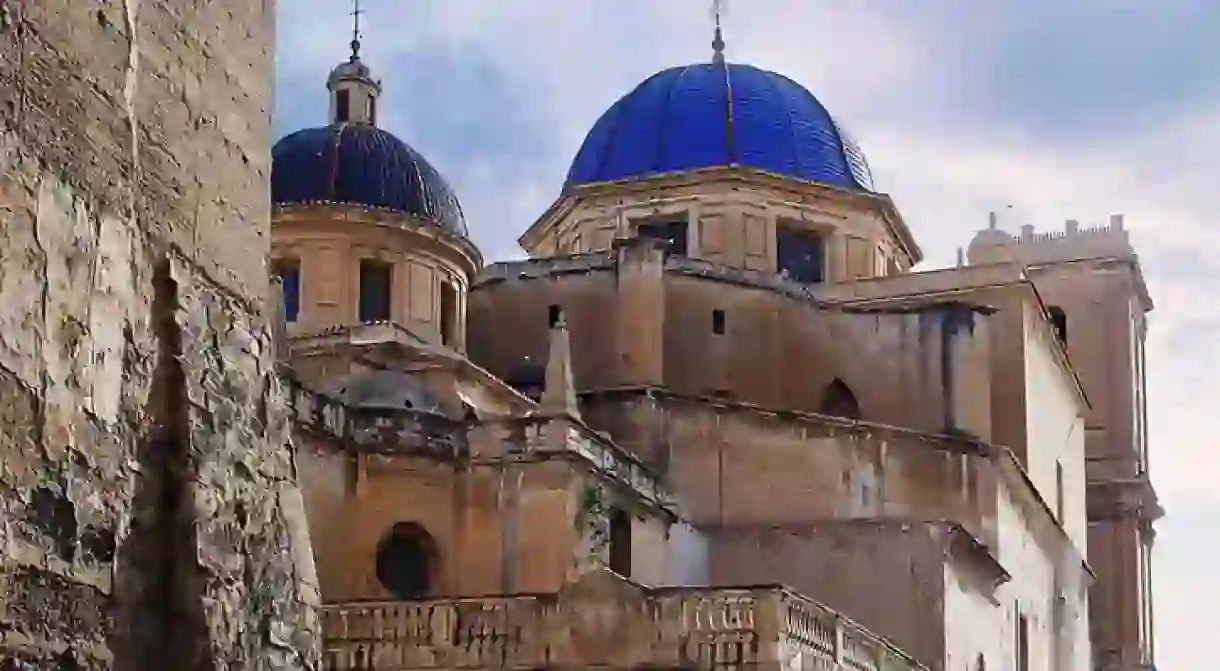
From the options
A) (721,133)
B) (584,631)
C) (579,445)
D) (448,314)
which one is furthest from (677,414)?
(721,133)

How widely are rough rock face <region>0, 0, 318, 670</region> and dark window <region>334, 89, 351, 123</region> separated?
1502cm

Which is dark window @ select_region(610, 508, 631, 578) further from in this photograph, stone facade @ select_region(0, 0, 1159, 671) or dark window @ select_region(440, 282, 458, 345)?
dark window @ select_region(440, 282, 458, 345)

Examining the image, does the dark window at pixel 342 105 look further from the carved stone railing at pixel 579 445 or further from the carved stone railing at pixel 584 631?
the carved stone railing at pixel 584 631

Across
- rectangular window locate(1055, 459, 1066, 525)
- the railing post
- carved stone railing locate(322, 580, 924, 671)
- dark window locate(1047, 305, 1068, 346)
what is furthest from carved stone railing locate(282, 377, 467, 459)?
dark window locate(1047, 305, 1068, 346)

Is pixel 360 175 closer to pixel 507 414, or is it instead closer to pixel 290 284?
pixel 290 284

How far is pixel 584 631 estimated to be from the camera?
17.2 meters

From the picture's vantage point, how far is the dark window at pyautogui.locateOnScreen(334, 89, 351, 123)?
26553 millimetres

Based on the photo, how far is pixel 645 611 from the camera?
17109 millimetres

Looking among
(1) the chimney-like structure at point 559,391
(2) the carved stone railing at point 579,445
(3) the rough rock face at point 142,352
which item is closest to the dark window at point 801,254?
(2) the carved stone railing at point 579,445

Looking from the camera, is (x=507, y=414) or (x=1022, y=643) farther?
(x=1022, y=643)

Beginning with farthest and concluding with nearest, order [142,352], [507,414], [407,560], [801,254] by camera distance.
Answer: [801,254], [507,414], [407,560], [142,352]

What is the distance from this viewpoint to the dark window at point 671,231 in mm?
31062

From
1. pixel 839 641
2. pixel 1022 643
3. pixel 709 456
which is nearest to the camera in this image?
pixel 839 641

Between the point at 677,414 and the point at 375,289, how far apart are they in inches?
146
